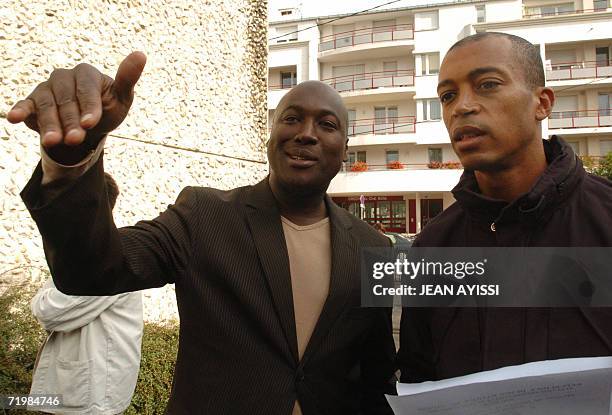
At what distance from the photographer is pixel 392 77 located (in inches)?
1113

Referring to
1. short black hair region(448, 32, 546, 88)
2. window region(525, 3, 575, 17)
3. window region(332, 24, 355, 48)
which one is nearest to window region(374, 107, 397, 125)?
window region(332, 24, 355, 48)

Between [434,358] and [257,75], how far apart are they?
6540mm

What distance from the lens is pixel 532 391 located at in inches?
41.4

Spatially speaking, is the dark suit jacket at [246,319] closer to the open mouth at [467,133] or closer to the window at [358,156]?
the open mouth at [467,133]

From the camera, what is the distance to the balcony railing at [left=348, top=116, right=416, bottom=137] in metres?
27.9

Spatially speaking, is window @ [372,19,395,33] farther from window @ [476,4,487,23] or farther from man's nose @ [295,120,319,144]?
man's nose @ [295,120,319,144]

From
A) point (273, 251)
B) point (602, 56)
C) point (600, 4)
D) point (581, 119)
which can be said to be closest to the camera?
point (273, 251)

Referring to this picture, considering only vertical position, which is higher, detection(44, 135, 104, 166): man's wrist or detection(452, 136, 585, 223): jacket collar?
detection(44, 135, 104, 166): man's wrist

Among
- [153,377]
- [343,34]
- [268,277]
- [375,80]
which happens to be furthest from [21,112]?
[343,34]

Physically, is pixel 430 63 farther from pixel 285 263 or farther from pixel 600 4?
pixel 285 263

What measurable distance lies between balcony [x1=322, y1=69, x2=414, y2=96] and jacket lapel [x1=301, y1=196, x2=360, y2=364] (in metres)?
27.2

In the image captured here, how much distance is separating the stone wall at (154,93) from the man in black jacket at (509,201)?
3923mm

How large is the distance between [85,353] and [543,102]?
272 centimetres

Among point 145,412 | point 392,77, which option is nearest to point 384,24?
point 392,77
